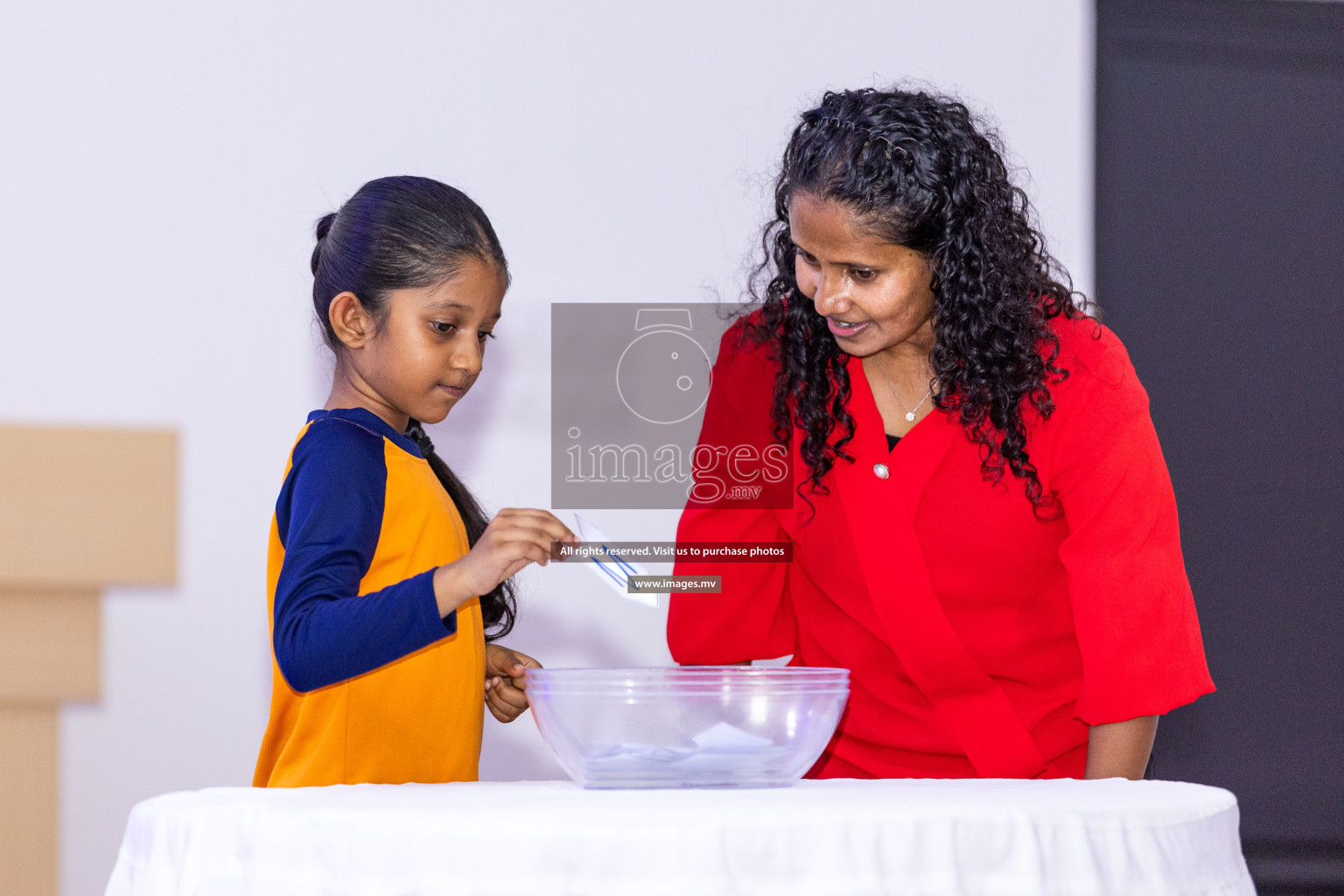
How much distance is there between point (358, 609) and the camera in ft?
3.03

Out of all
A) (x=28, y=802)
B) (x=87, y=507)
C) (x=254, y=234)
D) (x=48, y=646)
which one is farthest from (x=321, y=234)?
(x=28, y=802)

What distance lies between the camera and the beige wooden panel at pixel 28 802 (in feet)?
6.66

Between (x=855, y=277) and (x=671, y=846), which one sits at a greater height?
(x=855, y=277)

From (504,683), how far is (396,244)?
1.48ft

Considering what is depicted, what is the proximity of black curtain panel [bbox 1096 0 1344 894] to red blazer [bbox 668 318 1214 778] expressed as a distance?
1.36m

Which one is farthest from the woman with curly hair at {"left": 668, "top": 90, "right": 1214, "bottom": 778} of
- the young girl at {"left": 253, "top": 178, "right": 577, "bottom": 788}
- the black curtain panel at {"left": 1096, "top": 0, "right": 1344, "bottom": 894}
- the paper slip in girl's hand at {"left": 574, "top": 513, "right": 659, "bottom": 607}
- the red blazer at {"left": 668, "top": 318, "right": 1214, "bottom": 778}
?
the black curtain panel at {"left": 1096, "top": 0, "right": 1344, "bottom": 894}

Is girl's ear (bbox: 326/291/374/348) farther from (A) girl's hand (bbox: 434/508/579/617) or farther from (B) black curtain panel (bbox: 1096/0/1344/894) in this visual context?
(B) black curtain panel (bbox: 1096/0/1344/894)

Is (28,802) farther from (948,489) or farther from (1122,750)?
(1122,750)

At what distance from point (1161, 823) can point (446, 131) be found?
176 cm

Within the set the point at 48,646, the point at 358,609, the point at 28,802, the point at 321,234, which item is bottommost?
the point at 28,802

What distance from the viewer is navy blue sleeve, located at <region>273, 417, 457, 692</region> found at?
Answer: 918 millimetres
